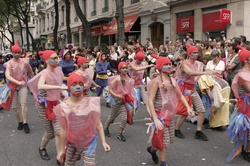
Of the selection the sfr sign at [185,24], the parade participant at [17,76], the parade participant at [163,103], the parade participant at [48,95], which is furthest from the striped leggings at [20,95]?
the sfr sign at [185,24]

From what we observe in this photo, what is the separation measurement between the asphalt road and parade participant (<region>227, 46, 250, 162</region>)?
34 cm

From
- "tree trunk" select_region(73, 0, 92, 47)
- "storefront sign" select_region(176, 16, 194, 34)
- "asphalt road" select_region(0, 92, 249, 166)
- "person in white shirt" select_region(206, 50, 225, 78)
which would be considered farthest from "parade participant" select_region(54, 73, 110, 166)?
"tree trunk" select_region(73, 0, 92, 47)

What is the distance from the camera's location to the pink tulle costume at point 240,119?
4941mm

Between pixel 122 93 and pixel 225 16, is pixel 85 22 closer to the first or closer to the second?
pixel 225 16

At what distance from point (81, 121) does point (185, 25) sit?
16.1 metres

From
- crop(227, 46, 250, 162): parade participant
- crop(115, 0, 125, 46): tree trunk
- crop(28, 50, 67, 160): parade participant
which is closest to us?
crop(227, 46, 250, 162): parade participant

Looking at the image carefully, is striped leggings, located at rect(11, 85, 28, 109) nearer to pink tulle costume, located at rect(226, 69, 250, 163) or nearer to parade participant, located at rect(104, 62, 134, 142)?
parade participant, located at rect(104, 62, 134, 142)

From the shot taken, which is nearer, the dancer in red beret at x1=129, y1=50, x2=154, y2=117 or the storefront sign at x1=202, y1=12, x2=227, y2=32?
the dancer in red beret at x1=129, y1=50, x2=154, y2=117

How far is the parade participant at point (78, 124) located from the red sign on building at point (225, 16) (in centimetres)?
1260

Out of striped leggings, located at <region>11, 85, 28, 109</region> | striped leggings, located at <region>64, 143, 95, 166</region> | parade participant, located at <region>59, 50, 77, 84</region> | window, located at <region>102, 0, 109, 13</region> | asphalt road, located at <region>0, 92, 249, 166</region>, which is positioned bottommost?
asphalt road, located at <region>0, 92, 249, 166</region>

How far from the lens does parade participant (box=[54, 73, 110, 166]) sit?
367cm

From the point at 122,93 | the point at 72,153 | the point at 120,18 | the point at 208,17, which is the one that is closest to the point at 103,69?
the point at 122,93

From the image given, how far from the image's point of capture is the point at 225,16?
15102 millimetres

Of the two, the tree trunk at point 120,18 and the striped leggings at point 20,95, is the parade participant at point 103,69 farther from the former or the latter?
the tree trunk at point 120,18
